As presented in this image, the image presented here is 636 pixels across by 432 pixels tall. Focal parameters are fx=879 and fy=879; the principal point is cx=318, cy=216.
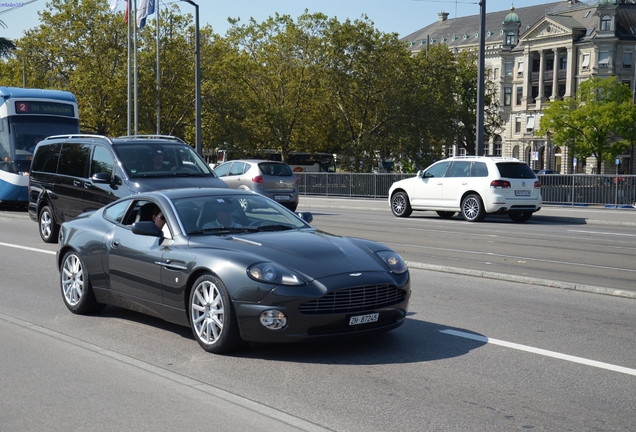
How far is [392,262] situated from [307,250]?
741 mm

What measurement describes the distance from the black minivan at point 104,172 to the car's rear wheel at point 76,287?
5.62 meters

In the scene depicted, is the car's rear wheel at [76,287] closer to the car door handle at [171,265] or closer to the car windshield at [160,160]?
the car door handle at [171,265]

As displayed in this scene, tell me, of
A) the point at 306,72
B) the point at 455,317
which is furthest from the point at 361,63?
the point at 455,317

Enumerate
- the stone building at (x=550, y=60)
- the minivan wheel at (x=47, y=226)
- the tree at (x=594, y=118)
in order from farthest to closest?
the stone building at (x=550, y=60)
the tree at (x=594, y=118)
the minivan wheel at (x=47, y=226)

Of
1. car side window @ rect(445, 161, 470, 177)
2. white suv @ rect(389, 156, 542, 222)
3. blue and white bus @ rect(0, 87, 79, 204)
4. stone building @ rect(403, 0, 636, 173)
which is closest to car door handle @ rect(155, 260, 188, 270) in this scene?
white suv @ rect(389, 156, 542, 222)

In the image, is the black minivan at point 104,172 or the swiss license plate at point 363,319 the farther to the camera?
the black minivan at point 104,172

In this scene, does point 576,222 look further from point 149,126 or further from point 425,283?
point 149,126

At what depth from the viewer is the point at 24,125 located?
25.4m

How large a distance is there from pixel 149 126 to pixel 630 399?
5426 cm

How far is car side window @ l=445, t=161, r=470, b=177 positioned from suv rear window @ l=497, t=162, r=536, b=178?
0.93m

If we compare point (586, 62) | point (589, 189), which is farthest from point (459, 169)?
point (586, 62)

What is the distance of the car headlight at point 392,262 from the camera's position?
719 centimetres

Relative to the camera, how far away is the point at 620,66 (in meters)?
101

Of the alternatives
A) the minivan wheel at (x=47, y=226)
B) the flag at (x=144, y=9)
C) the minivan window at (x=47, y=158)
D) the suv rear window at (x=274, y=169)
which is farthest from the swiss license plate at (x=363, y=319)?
the flag at (x=144, y=9)
